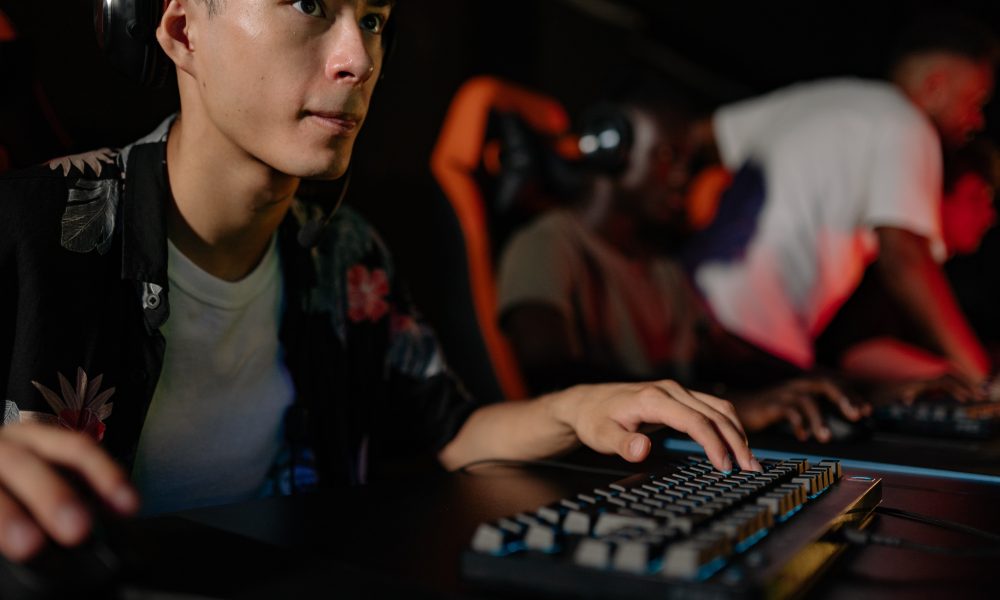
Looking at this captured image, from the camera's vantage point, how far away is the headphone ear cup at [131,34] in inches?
29.9

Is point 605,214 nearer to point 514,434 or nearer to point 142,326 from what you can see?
point 514,434

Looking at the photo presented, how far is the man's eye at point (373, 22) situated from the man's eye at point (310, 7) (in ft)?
0.18

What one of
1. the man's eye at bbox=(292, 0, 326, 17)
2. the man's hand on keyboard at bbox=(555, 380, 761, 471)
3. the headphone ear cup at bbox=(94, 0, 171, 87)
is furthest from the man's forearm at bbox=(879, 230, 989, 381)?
the headphone ear cup at bbox=(94, 0, 171, 87)

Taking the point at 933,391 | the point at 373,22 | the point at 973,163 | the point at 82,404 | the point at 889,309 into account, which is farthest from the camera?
the point at 973,163

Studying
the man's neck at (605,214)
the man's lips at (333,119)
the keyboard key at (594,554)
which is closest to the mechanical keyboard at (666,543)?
the keyboard key at (594,554)

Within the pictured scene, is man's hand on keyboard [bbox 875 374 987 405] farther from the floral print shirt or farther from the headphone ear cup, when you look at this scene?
the headphone ear cup

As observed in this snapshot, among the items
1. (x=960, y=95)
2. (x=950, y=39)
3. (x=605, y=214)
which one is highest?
(x=950, y=39)

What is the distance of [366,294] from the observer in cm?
104

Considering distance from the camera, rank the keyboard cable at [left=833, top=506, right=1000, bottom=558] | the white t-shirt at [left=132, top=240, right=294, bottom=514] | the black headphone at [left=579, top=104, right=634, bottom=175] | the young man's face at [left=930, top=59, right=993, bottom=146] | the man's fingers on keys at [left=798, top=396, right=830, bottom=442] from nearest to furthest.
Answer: the keyboard cable at [left=833, top=506, right=1000, bottom=558] < the white t-shirt at [left=132, top=240, right=294, bottom=514] < the man's fingers on keys at [left=798, top=396, right=830, bottom=442] < the black headphone at [left=579, top=104, right=634, bottom=175] < the young man's face at [left=930, top=59, right=993, bottom=146]

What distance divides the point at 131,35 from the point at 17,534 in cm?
53

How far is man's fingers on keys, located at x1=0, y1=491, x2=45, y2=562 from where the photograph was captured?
388 millimetres

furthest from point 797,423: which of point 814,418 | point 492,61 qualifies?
point 492,61

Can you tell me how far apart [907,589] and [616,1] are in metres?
2.05

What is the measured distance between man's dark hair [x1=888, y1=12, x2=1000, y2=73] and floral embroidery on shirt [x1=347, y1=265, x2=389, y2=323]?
162 centimetres
